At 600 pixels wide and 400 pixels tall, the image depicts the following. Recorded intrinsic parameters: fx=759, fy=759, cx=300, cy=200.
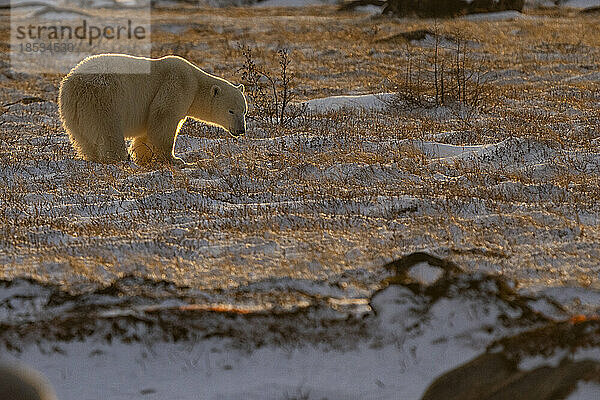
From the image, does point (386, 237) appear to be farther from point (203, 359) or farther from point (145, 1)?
point (145, 1)

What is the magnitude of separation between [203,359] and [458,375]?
50.3 inches

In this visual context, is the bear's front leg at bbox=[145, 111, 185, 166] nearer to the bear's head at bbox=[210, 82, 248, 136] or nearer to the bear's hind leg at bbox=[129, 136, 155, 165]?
the bear's hind leg at bbox=[129, 136, 155, 165]

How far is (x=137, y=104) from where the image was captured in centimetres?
749

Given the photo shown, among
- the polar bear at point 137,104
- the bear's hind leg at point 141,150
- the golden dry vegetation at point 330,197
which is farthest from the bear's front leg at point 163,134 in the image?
the golden dry vegetation at point 330,197

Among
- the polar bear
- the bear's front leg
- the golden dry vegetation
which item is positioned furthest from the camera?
the bear's front leg

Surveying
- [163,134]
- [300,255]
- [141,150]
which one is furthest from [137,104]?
[300,255]

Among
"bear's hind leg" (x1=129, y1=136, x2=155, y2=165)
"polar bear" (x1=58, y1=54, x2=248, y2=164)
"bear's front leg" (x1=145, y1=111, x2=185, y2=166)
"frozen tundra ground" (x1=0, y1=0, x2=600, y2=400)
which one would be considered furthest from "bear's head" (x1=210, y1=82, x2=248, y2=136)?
"bear's hind leg" (x1=129, y1=136, x2=155, y2=165)

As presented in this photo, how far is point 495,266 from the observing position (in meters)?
4.55

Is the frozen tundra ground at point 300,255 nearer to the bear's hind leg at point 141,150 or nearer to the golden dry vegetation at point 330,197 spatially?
the golden dry vegetation at point 330,197

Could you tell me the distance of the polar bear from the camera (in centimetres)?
711

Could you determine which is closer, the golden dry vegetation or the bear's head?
the golden dry vegetation

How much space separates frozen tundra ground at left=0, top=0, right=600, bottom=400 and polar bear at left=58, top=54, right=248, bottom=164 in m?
0.33

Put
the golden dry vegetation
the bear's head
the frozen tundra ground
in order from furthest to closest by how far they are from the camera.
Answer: the bear's head
the golden dry vegetation
the frozen tundra ground

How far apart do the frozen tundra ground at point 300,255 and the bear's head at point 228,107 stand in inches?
11.0
